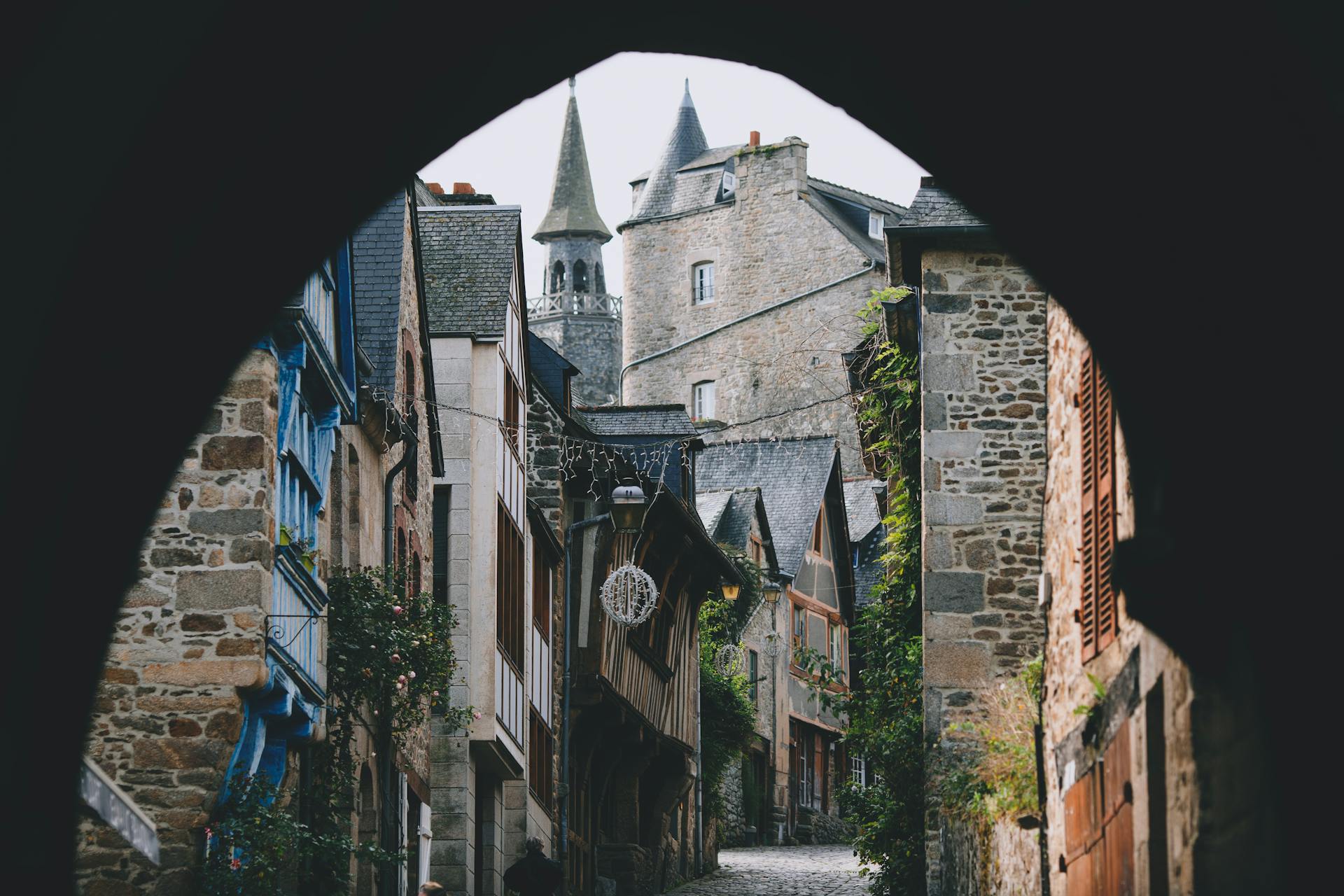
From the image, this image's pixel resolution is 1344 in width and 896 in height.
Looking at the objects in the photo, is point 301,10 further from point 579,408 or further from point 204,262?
point 579,408

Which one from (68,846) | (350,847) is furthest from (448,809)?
(68,846)

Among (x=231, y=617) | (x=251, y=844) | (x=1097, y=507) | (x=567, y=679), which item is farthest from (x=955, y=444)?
(x=567, y=679)

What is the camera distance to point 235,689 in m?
10.8

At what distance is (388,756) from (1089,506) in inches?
337

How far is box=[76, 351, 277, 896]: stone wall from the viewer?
10445 millimetres

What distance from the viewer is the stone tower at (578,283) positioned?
A: 246 ft

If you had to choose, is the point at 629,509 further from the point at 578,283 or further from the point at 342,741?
the point at 578,283

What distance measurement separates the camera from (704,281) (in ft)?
177

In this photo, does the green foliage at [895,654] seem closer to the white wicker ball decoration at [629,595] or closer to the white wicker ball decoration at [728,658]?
the white wicker ball decoration at [629,595]

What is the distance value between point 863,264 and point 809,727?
1476 cm

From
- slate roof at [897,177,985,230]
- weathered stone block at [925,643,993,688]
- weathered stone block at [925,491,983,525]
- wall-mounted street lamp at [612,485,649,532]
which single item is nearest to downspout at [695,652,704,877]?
wall-mounted street lamp at [612,485,649,532]

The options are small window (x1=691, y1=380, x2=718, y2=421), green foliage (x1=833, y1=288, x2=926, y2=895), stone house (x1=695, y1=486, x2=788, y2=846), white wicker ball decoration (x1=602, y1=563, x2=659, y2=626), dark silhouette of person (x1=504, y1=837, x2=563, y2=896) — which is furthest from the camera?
small window (x1=691, y1=380, x2=718, y2=421)

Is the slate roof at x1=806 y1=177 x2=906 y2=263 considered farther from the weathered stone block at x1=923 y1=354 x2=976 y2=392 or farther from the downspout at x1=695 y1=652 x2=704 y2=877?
the weathered stone block at x1=923 y1=354 x2=976 y2=392

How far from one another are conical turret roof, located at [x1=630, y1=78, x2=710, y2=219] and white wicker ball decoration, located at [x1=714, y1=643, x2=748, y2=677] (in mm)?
25508
